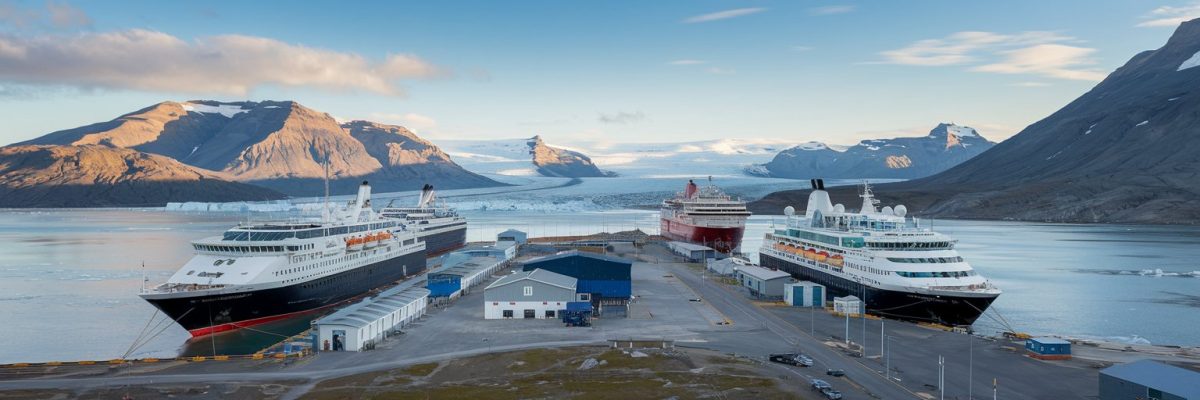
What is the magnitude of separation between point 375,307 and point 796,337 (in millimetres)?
24010

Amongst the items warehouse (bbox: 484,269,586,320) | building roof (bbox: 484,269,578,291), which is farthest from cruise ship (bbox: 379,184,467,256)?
warehouse (bbox: 484,269,586,320)

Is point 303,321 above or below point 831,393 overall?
below

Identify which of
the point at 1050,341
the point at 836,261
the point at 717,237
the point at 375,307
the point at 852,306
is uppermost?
the point at 836,261

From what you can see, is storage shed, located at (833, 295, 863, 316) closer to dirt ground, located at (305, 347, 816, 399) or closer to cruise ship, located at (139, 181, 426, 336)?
dirt ground, located at (305, 347, 816, 399)

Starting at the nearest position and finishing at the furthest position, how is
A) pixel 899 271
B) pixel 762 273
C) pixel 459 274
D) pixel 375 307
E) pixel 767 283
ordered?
pixel 375 307
pixel 899 271
pixel 767 283
pixel 762 273
pixel 459 274

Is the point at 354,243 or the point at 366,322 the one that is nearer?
the point at 366,322

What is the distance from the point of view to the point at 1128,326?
5469 centimetres

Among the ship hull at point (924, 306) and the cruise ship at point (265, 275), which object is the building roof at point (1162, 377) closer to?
the ship hull at point (924, 306)

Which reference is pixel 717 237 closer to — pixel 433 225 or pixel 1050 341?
pixel 433 225

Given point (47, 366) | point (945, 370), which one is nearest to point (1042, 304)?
point (945, 370)

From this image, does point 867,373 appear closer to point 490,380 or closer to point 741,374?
point 741,374

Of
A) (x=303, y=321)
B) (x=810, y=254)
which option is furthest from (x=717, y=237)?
(x=303, y=321)

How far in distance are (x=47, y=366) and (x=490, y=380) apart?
21167mm

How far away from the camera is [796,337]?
45281 millimetres
